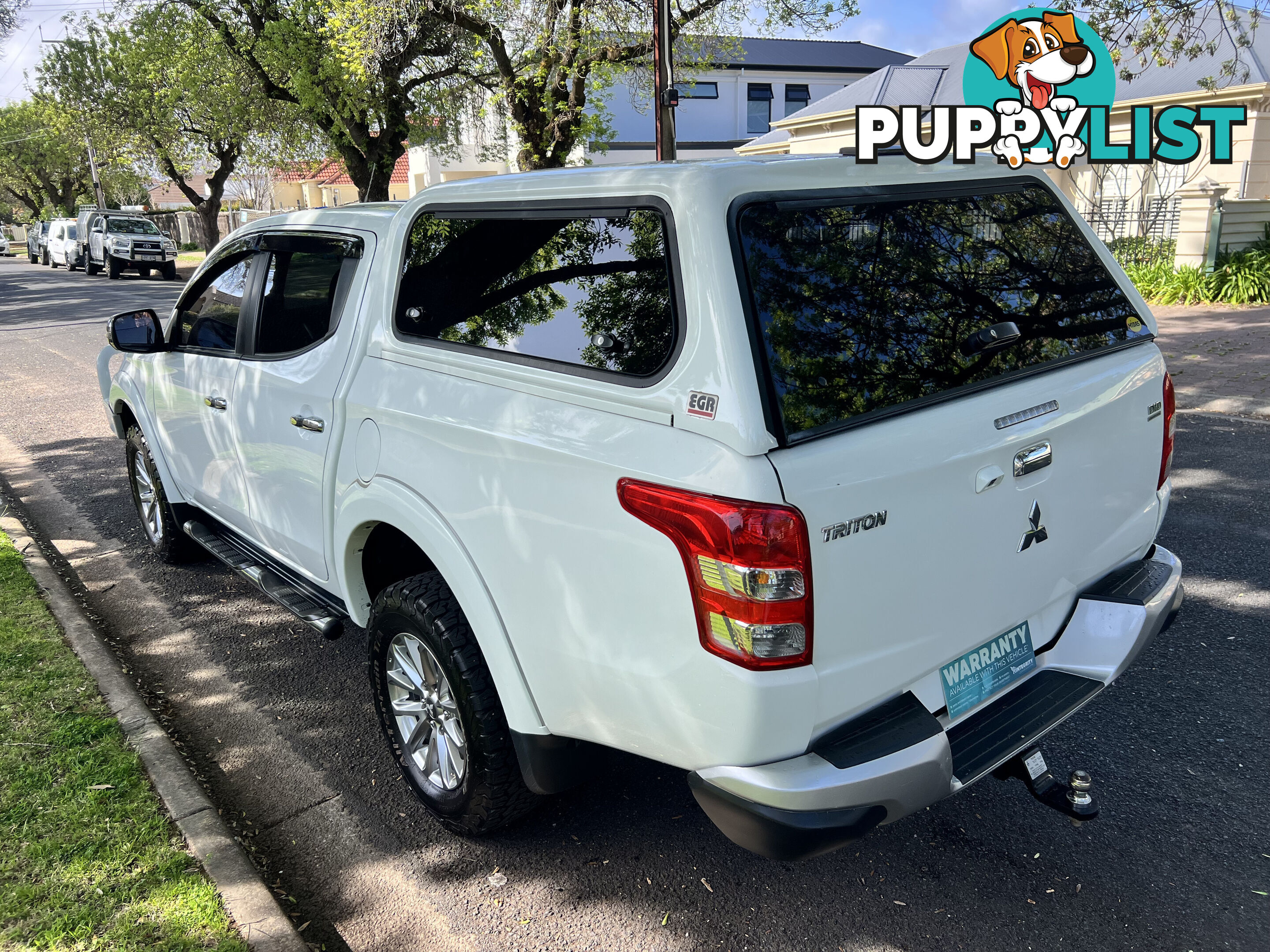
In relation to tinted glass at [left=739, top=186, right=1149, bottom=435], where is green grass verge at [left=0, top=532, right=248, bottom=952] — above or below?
below

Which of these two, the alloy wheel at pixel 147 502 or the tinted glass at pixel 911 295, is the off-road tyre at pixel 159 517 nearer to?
the alloy wheel at pixel 147 502

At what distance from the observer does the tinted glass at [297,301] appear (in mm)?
3695

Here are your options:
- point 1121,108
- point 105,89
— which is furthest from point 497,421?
point 105,89

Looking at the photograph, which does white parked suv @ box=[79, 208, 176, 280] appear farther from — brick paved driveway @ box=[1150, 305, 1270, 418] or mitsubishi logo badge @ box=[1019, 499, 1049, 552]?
mitsubishi logo badge @ box=[1019, 499, 1049, 552]

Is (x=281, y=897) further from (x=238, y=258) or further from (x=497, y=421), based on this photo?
(x=238, y=258)

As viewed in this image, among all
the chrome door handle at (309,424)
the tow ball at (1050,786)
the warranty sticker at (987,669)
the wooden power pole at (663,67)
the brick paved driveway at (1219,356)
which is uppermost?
the wooden power pole at (663,67)

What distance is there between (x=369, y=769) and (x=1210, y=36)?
26.8m

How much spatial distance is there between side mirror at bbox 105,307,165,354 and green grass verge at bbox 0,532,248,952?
1.49 meters

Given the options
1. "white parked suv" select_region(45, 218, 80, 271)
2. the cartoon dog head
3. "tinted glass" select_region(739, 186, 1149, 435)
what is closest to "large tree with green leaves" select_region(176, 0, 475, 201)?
the cartoon dog head

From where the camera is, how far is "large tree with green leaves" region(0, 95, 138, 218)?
5728 centimetres

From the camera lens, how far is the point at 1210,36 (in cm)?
2325

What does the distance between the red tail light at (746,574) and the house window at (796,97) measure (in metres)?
44.9

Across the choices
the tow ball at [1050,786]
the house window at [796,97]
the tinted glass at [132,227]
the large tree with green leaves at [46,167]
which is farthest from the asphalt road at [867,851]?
the large tree with green leaves at [46,167]

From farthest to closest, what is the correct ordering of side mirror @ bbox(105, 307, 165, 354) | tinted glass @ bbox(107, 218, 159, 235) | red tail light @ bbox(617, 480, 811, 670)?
tinted glass @ bbox(107, 218, 159, 235) < side mirror @ bbox(105, 307, 165, 354) < red tail light @ bbox(617, 480, 811, 670)
